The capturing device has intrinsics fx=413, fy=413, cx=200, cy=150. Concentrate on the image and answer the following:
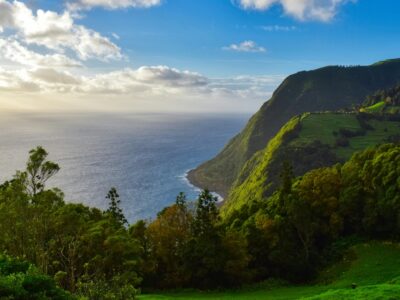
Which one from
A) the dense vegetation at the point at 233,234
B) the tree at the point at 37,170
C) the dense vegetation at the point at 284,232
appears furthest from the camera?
the dense vegetation at the point at 284,232

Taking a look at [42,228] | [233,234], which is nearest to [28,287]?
[42,228]

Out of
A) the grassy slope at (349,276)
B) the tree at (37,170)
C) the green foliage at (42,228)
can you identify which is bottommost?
the grassy slope at (349,276)

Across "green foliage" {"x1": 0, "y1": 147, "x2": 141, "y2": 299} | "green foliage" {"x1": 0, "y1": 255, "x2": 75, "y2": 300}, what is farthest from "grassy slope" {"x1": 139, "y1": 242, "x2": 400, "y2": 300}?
"green foliage" {"x1": 0, "y1": 255, "x2": 75, "y2": 300}

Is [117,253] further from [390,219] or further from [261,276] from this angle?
[390,219]

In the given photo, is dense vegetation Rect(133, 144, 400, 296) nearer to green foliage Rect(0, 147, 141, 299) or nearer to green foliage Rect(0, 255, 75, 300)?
green foliage Rect(0, 147, 141, 299)

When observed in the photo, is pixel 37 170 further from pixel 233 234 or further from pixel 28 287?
pixel 233 234

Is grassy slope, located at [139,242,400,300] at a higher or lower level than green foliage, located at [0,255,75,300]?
lower

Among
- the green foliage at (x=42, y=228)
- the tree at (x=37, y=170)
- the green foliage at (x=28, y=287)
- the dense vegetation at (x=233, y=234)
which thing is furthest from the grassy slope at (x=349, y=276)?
the green foliage at (x=28, y=287)

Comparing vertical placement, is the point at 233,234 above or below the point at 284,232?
above

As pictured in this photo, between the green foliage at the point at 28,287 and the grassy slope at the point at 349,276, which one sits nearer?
the green foliage at the point at 28,287

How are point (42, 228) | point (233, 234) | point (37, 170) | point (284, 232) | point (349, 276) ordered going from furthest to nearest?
point (284, 232)
point (233, 234)
point (349, 276)
point (42, 228)
point (37, 170)

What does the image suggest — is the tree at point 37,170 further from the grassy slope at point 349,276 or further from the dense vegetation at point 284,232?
the dense vegetation at point 284,232

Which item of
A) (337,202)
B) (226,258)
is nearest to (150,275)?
(226,258)
